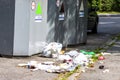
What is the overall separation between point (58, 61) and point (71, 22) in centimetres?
408

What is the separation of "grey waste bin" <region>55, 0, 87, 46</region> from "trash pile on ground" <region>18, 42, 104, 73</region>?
1.49m

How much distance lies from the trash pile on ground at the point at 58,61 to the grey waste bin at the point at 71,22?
149 centimetres

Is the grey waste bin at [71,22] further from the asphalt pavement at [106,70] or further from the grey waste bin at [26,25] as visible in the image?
the asphalt pavement at [106,70]

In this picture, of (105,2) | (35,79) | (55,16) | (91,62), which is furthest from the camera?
(105,2)

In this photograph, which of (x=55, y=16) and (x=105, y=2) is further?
(x=105, y=2)

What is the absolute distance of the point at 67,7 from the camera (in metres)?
15.0

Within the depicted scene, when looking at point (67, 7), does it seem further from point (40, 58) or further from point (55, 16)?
point (40, 58)

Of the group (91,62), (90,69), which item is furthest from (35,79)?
(91,62)

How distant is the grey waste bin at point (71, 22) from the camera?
1433 cm

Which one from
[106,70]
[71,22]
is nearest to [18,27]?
[106,70]

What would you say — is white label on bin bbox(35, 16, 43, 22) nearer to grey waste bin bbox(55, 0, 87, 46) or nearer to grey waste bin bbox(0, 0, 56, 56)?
grey waste bin bbox(0, 0, 56, 56)

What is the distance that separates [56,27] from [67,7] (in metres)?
1.41

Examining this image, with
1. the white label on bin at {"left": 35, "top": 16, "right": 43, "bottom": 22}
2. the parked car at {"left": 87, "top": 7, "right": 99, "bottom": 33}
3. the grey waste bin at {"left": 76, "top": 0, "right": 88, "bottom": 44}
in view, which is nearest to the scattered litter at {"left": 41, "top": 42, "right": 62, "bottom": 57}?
the white label on bin at {"left": 35, "top": 16, "right": 43, "bottom": 22}

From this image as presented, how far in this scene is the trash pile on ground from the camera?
10352 millimetres
